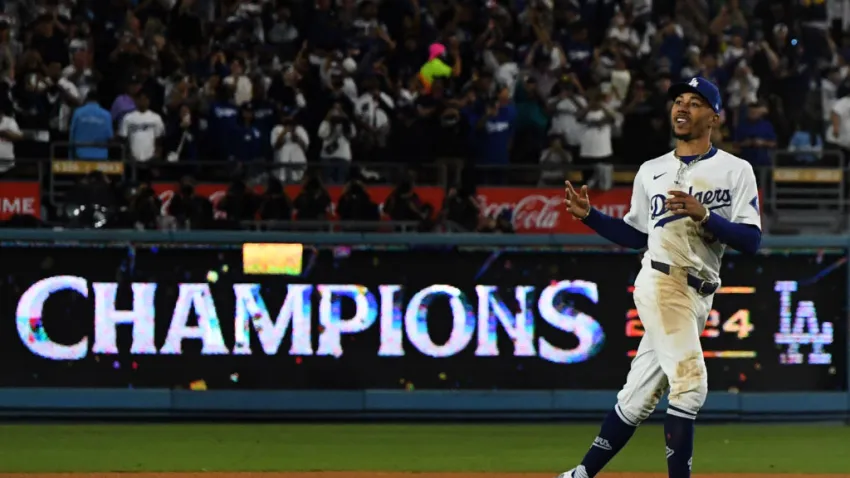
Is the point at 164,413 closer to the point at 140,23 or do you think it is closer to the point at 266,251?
the point at 266,251

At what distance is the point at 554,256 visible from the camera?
11.0 meters

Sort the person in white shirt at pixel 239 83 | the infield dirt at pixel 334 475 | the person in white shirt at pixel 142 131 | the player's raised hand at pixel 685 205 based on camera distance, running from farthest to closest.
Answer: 1. the person in white shirt at pixel 239 83
2. the person in white shirt at pixel 142 131
3. the infield dirt at pixel 334 475
4. the player's raised hand at pixel 685 205

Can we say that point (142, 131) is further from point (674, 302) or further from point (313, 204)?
point (674, 302)

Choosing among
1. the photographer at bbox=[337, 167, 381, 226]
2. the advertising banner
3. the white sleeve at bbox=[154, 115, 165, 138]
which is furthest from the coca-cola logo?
the white sleeve at bbox=[154, 115, 165, 138]

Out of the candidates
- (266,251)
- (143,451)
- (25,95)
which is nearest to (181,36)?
(25,95)

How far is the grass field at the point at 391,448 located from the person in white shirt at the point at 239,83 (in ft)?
25.1

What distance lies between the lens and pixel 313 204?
50.5 feet

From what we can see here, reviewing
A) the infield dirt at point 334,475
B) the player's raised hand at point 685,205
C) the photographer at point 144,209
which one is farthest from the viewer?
the photographer at point 144,209

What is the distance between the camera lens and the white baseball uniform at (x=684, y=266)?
6.70m

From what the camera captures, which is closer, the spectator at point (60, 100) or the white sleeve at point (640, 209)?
the white sleeve at point (640, 209)

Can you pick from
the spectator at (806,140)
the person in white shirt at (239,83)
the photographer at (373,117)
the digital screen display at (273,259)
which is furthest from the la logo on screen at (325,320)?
the spectator at (806,140)

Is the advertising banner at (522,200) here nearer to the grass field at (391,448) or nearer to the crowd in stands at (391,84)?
the crowd in stands at (391,84)

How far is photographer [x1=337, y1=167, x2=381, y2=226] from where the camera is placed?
15547mm

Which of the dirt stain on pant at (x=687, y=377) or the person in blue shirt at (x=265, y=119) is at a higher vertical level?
the person in blue shirt at (x=265, y=119)
